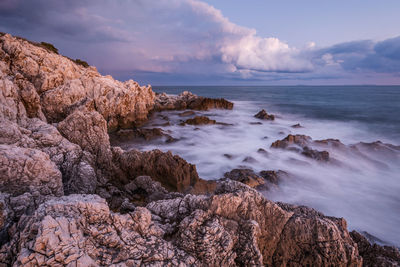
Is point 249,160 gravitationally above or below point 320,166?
above

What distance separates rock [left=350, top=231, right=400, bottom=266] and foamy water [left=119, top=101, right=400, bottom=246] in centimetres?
415

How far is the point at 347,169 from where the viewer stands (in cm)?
1471

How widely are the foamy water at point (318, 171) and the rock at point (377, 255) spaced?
415 cm

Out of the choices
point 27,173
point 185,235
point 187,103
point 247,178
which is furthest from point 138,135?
point 187,103

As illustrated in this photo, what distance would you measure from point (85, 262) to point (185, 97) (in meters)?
38.2

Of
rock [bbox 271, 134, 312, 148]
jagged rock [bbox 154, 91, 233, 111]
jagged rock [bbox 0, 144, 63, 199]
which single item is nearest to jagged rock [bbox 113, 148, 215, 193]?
jagged rock [bbox 0, 144, 63, 199]

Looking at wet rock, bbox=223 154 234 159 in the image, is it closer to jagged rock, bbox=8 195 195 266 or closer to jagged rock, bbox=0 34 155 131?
jagged rock, bbox=0 34 155 131

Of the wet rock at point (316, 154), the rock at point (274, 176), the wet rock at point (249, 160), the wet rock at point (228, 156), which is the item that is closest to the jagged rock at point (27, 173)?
the rock at point (274, 176)

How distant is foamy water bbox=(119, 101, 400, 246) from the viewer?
1032 centimetres

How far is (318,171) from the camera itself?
14086mm

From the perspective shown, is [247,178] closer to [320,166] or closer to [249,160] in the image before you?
[249,160]

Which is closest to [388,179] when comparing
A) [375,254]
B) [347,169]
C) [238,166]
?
[347,169]

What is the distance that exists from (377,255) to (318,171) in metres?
9.50

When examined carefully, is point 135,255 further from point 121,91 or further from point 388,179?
point 121,91
